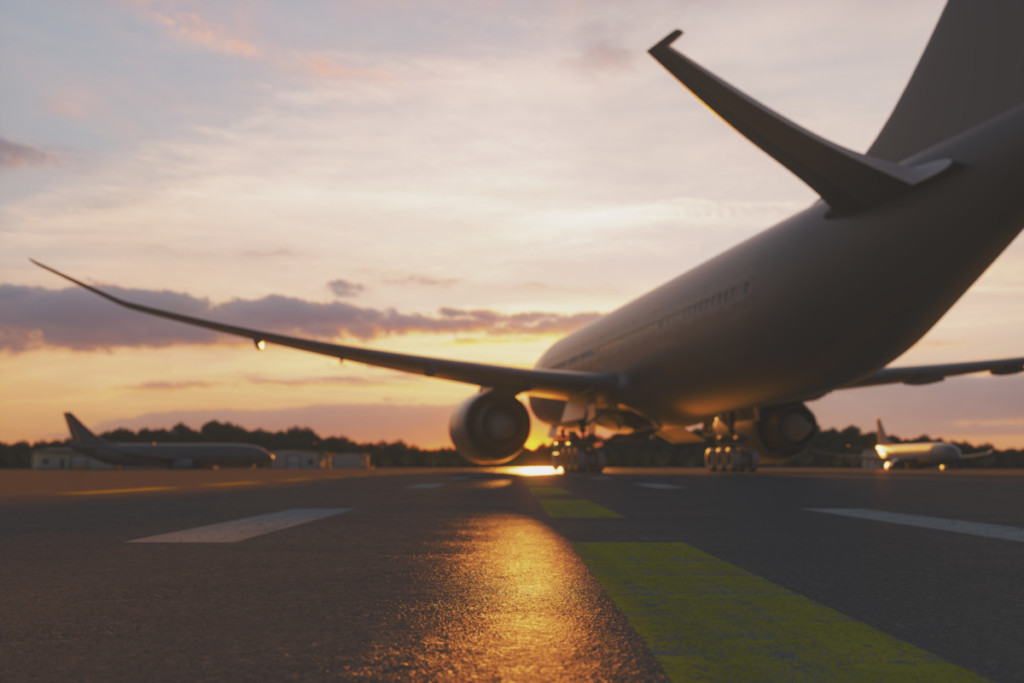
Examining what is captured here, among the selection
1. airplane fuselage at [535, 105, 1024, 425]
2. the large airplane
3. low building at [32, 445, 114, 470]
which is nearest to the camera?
the large airplane

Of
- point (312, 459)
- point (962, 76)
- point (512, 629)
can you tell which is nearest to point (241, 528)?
point (512, 629)

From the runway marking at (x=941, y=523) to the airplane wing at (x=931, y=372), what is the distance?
17.5 m

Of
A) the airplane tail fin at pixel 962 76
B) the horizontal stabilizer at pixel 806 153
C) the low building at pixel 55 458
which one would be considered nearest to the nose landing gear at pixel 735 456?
the horizontal stabilizer at pixel 806 153

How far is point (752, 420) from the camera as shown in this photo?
24016 millimetres

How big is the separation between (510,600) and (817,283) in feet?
44.1

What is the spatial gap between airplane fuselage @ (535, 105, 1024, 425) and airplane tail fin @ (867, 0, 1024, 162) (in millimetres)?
345

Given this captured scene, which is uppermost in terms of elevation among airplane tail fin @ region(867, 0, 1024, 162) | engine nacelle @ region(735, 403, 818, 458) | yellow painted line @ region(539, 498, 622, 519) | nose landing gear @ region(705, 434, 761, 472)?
airplane tail fin @ region(867, 0, 1024, 162)

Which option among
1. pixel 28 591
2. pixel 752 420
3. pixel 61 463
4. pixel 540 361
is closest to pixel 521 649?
pixel 28 591

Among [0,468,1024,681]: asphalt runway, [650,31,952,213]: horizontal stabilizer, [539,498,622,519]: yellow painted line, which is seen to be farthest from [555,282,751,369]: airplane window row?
[0,468,1024,681]: asphalt runway

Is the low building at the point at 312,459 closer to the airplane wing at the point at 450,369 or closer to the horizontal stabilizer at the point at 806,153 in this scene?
the airplane wing at the point at 450,369

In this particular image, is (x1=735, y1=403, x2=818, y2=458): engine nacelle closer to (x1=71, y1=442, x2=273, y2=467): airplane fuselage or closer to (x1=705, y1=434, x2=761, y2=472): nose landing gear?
(x1=705, y1=434, x2=761, y2=472): nose landing gear

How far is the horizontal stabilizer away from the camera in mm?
10320

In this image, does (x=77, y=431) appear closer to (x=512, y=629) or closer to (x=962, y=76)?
(x=962, y=76)

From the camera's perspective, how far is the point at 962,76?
13281 millimetres
